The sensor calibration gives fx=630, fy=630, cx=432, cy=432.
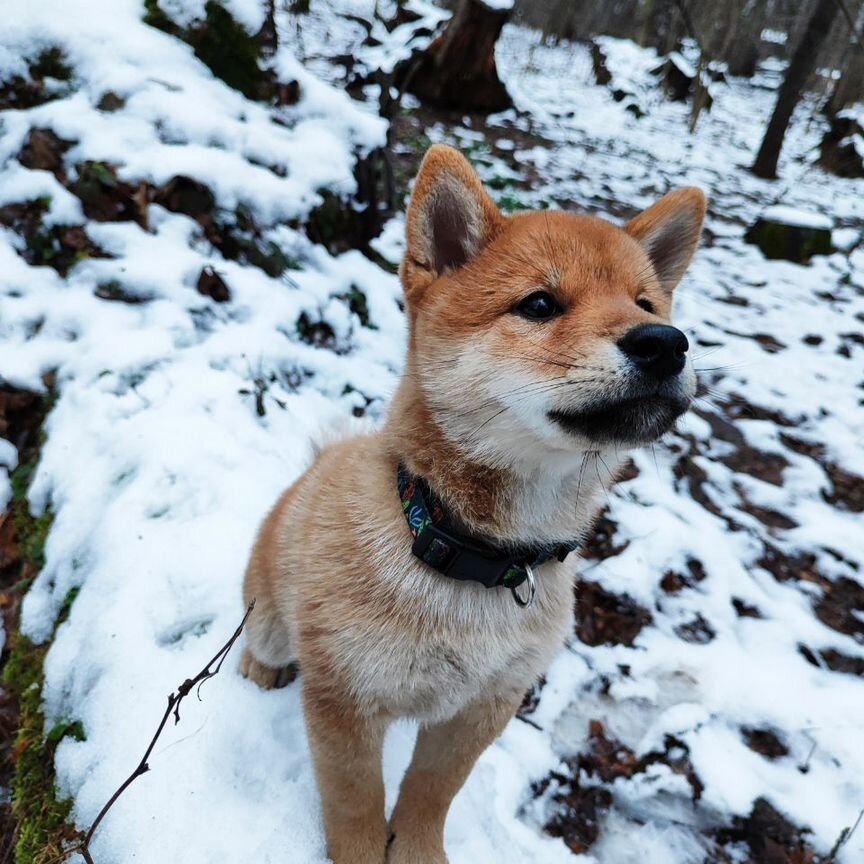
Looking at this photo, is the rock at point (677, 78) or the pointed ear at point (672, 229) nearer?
the pointed ear at point (672, 229)

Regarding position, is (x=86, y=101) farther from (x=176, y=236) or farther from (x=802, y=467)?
(x=802, y=467)

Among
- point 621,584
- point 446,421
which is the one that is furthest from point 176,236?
point 621,584

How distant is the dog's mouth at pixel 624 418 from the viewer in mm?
1474

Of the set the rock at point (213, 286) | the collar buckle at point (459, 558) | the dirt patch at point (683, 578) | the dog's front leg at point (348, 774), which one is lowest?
the dirt patch at point (683, 578)

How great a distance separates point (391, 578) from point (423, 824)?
34.9 inches

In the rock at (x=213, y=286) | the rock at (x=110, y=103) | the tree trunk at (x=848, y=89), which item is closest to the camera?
the rock at (x=213, y=286)

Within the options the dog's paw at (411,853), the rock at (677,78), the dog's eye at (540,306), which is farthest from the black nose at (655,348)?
the rock at (677,78)

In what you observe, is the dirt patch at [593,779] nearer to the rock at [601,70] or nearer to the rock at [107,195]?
the rock at [107,195]

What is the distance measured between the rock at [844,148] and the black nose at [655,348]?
13.8m

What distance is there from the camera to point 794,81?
33.9ft

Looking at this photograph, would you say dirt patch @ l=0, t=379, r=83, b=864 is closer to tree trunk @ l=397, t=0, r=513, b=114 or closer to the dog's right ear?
the dog's right ear

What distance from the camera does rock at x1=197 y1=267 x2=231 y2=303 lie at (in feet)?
12.5

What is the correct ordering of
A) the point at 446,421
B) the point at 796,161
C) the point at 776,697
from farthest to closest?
the point at 796,161 < the point at 776,697 < the point at 446,421

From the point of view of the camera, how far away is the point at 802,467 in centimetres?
419
